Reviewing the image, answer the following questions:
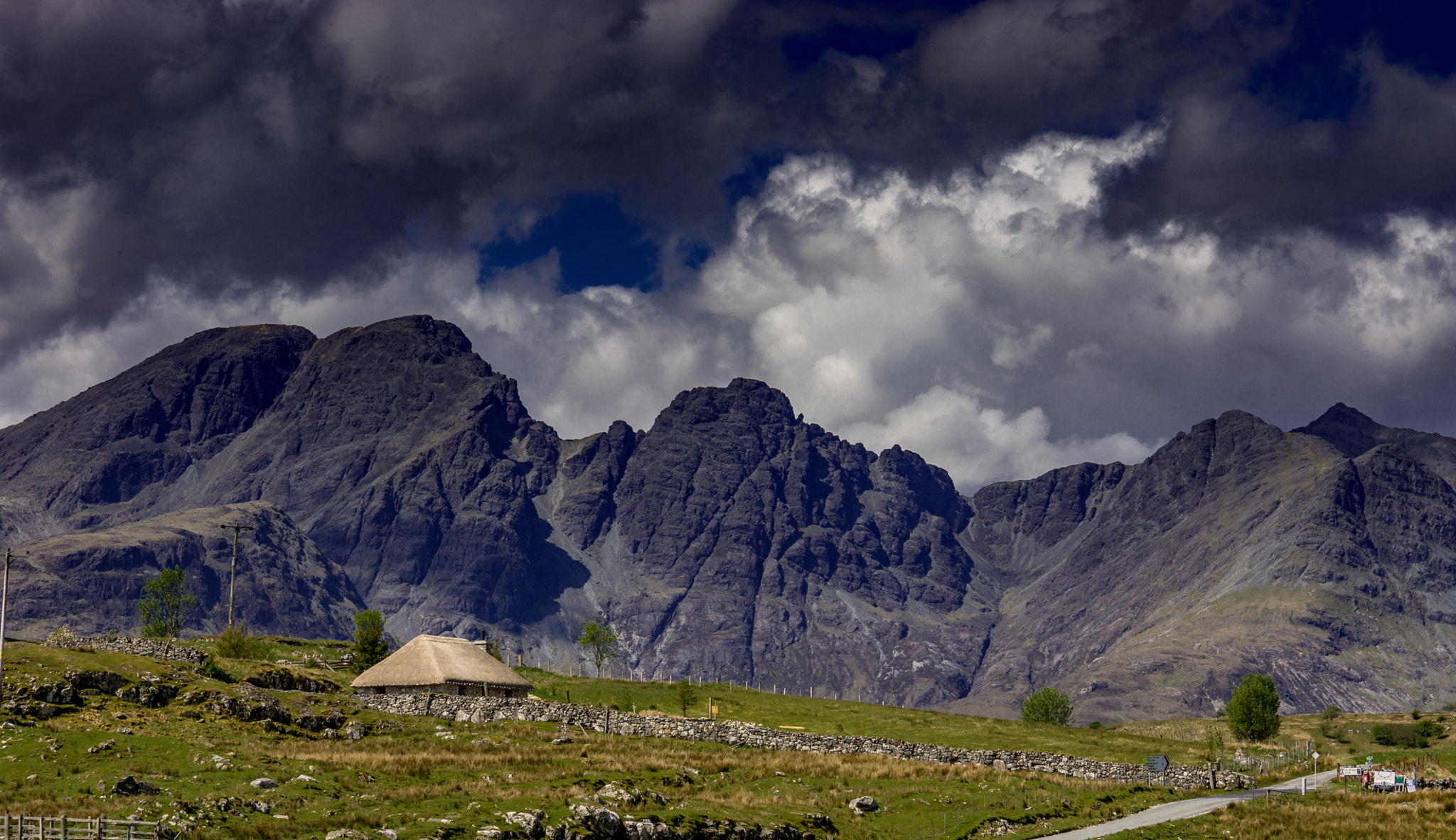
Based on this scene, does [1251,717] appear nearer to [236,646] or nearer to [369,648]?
[369,648]

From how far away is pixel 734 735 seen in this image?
330ft

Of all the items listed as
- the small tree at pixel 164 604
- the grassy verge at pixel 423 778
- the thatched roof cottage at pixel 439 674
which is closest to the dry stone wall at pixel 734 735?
the grassy verge at pixel 423 778

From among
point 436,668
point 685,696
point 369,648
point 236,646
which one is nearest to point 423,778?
point 436,668

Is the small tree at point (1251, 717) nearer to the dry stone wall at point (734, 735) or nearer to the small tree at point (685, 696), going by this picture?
the dry stone wall at point (734, 735)

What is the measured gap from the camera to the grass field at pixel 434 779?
5809 centimetres

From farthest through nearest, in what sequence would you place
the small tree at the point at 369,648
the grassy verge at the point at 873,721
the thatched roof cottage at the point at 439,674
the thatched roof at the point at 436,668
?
the small tree at the point at 369,648 → the grassy verge at the point at 873,721 → the thatched roof at the point at 436,668 → the thatched roof cottage at the point at 439,674

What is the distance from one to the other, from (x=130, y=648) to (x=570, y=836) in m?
63.5

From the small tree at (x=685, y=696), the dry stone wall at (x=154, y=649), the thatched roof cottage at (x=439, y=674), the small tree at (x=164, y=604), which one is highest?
the small tree at (x=164, y=604)

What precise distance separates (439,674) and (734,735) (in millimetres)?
34984

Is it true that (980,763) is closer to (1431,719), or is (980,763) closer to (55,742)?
(55,742)

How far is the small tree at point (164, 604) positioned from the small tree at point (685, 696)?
85.5 meters

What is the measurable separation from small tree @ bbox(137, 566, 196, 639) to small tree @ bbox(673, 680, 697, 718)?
85542 mm

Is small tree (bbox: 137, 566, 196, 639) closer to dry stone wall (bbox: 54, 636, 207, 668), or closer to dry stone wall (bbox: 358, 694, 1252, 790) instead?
dry stone wall (bbox: 54, 636, 207, 668)

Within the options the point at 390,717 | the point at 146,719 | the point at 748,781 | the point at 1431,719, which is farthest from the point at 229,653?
the point at 1431,719
